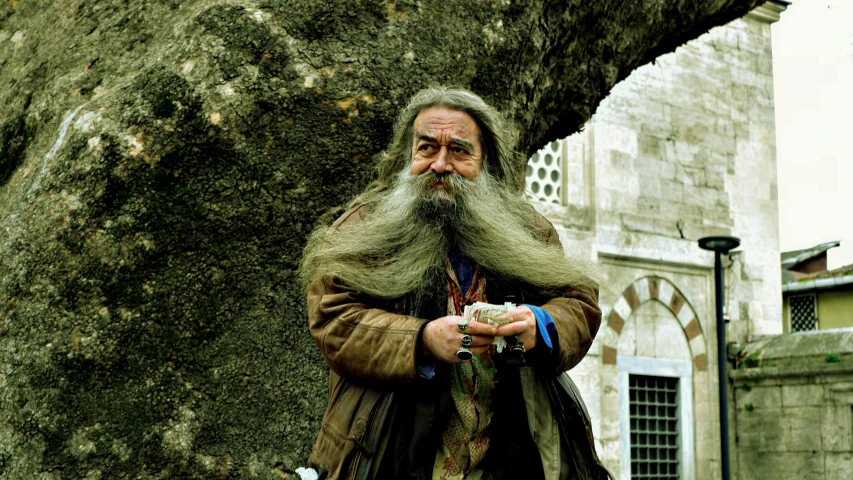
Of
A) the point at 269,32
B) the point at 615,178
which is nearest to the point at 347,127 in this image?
the point at 269,32

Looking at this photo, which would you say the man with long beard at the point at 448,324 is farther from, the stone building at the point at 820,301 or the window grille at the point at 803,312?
the window grille at the point at 803,312

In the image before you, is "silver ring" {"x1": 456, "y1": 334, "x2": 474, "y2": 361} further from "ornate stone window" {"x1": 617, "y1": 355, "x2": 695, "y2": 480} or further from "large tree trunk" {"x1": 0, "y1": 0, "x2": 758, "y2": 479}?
"ornate stone window" {"x1": 617, "y1": 355, "x2": 695, "y2": 480}

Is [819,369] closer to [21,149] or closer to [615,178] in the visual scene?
[615,178]

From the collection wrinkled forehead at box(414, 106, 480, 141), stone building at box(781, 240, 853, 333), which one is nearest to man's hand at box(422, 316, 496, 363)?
wrinkled forehead at box(414, 106, 480, 141)

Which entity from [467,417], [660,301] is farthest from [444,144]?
[660,301]

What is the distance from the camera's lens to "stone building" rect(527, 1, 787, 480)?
1307 cm

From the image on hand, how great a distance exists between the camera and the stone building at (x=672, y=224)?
42.9 ft

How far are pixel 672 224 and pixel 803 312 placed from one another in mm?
4884

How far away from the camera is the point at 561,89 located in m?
3.82

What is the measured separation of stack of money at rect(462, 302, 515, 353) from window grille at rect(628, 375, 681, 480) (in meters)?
11.6

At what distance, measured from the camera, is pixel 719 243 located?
33.3 ft

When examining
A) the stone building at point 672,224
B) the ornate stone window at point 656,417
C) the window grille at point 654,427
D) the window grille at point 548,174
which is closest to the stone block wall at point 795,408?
the stone building at point 672,224

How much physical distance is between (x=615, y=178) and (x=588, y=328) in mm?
11371

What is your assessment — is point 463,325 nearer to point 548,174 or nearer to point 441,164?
point 441,164
